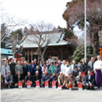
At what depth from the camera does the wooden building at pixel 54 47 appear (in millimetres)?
23031

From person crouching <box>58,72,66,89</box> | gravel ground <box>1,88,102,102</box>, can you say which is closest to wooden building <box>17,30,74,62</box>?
person crouching <box>58,72,66,89</box>

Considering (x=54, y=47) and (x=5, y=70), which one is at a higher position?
(x=54, y=47)

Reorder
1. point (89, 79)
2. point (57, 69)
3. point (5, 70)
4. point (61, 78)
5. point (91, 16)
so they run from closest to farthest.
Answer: point (89, 79)
point (61, 78)
point (5, 70)
point (57, 69)
point (91, 16)

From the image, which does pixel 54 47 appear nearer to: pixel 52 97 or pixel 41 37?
pixel 41 37

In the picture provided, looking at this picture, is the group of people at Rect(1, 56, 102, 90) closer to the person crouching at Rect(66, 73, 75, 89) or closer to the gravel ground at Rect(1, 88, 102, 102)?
the person crouching at Rect(66, 73, 75, 89)

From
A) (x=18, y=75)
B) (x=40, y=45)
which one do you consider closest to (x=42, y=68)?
(x=18, y=75)

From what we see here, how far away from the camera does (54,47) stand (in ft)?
78.3

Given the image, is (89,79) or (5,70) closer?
(89,79)

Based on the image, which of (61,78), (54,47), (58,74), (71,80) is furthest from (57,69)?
(54,47)

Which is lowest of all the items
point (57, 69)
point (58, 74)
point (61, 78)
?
point (61, 78)

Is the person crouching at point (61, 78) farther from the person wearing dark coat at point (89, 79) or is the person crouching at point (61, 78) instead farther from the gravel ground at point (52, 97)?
the gravel ground at point (52, 97)

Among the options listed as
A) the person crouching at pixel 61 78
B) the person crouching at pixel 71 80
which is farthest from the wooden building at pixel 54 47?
the person crouching at pixel 71 80

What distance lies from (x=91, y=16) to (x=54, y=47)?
30.6ft

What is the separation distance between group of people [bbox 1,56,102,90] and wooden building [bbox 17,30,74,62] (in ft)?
42.6
